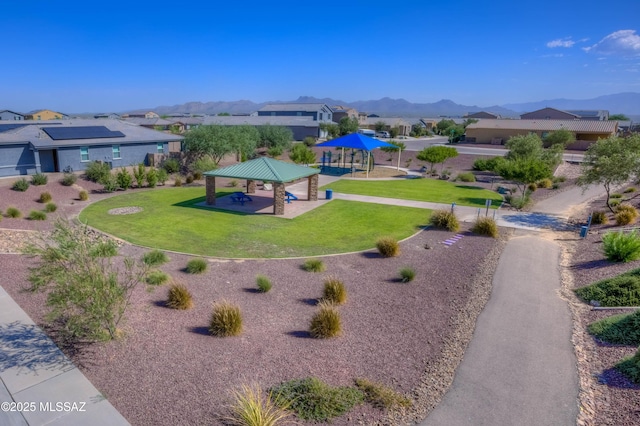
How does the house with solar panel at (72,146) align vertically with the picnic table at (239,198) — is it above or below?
above

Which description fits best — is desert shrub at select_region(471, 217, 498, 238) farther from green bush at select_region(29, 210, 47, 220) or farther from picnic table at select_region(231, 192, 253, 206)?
green bush at select_region(29, 210, 47, 220)

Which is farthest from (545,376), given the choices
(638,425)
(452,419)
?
(452,419)

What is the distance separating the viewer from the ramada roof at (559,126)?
207ft

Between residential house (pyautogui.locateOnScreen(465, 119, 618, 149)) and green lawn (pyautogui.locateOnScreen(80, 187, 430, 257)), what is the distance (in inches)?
1982

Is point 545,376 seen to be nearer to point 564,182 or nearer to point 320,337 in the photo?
point 320,337

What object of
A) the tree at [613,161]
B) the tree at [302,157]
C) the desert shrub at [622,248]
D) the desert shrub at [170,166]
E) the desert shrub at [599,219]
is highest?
the tree at [613,161]

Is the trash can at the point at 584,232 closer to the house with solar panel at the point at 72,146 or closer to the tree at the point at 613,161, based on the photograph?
the tree at the point at 613,161

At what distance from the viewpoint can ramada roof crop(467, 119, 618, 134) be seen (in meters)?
63.1

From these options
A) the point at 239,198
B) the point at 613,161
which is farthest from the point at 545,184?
the point at 239,198

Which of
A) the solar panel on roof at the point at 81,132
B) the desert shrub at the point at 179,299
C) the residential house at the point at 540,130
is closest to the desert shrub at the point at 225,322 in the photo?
the desert shrub at the point at 179,299

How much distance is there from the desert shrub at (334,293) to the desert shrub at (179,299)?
4.15 m

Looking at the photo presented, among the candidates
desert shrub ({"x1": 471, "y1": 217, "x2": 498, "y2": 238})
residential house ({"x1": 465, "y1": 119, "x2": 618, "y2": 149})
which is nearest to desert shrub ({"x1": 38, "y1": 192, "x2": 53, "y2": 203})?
desert shrub ({"x1": 471, "y1": 217, "x2": 498, "y2": 238})

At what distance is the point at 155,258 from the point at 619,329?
50.6 feet

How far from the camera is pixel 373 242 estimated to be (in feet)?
63.1
